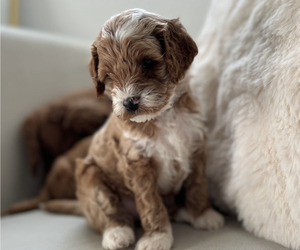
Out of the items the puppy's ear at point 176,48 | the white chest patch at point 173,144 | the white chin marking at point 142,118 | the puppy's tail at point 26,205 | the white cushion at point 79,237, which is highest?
the puppy's ear at point 176,48

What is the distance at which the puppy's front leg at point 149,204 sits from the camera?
1.33 m

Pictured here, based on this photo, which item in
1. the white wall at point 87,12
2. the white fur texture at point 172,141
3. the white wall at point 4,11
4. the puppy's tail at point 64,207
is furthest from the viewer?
the white wall at point 4,11

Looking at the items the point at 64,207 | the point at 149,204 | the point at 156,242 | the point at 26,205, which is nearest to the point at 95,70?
the point at 149,204

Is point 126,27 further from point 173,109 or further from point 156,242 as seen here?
→ point 156,242

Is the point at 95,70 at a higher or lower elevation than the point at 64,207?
higher

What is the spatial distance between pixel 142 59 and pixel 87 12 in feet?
3.93

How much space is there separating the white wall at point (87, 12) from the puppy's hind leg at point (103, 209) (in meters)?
→ 0.67

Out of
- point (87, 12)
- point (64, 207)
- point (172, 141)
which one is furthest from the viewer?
point (87, 12)

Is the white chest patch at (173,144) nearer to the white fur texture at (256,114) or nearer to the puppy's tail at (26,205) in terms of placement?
the white fur texture at (256,114)

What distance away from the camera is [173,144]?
4.54 ft

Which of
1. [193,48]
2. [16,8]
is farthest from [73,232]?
[16,8]

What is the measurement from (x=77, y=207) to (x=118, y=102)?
78 cm

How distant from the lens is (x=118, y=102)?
3.90 feet

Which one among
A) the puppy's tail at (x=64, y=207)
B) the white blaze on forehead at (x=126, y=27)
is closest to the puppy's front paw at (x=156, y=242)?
the puppy's tail at (x=64, y=207)
